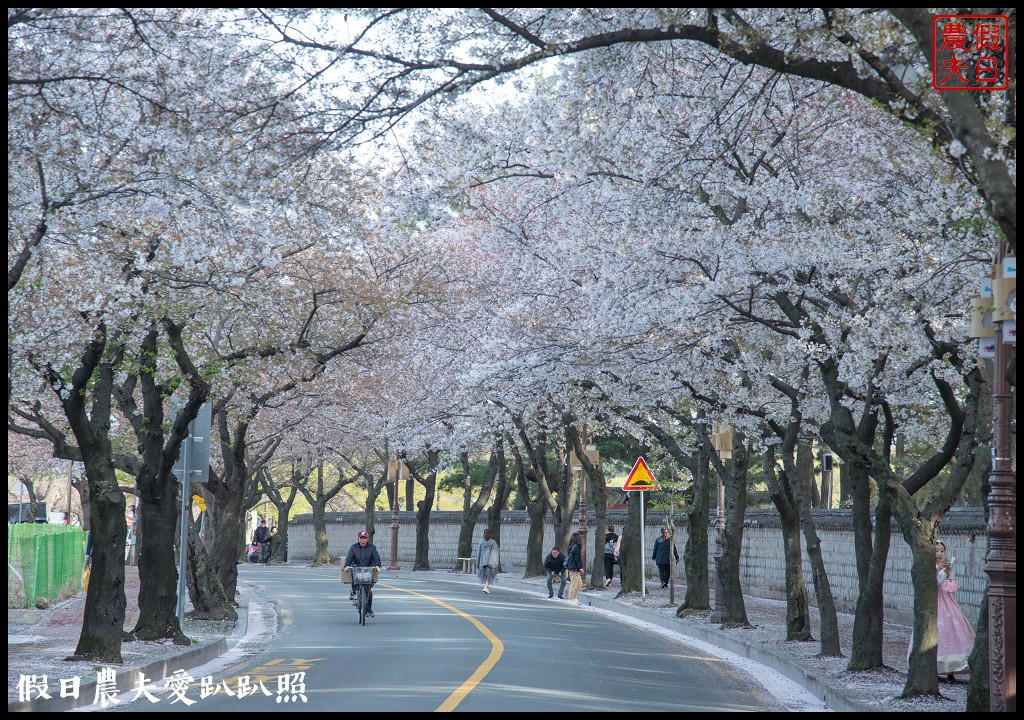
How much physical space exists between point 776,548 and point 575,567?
5877 mm

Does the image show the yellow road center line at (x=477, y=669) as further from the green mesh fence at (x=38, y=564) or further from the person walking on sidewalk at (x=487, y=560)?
the person walking on sidewalk at (x=487, y=560)

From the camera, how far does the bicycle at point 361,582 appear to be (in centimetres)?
2352

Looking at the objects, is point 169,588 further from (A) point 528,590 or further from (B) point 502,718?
(A) point 528,590

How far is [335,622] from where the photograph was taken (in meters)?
24.4

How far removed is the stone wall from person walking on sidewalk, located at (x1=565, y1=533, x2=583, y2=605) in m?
1.40

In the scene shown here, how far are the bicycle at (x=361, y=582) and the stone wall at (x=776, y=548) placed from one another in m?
11.3

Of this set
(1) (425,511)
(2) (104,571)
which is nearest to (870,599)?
(2) (104,571)

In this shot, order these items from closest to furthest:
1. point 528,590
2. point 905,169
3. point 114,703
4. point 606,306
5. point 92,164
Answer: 1. point 114,703
2. point 92,164
3. point 905,169
4. point 606,306
5. point 528,590

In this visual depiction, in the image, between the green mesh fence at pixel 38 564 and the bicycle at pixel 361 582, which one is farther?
the green mesh fence at pixel 38 564

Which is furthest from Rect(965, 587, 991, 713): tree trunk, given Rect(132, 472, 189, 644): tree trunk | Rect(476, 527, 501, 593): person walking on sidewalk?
Rect(476, 527, 501, 593): person walking on sidewalk

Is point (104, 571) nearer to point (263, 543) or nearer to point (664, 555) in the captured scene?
point (664, 555)

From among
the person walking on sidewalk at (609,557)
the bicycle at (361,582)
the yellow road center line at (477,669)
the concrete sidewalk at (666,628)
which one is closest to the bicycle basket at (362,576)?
the bicycle at (361,582)

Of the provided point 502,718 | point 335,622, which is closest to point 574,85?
point 502,718

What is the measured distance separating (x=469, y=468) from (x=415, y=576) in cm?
565
